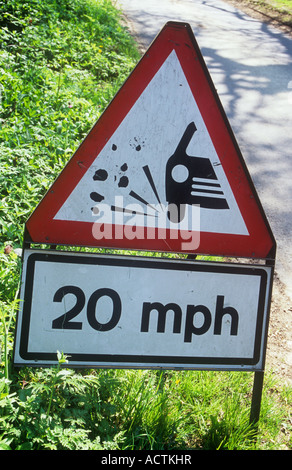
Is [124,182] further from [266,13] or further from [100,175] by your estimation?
Answer: [266,13]

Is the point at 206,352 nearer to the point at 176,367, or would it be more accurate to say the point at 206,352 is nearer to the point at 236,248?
the point at 176,367

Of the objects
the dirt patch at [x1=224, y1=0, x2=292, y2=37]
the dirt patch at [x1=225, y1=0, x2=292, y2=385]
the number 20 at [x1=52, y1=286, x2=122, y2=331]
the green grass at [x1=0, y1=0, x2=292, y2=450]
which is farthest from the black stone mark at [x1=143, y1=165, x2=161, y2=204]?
the dirt patch at [x1=224, y1=0, x2=292, y2=37]

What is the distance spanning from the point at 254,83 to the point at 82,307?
7.25 metres

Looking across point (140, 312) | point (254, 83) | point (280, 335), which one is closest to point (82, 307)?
point (140, 312)

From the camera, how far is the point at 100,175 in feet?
5.39

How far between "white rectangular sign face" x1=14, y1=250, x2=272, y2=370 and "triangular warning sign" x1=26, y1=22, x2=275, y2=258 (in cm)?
9

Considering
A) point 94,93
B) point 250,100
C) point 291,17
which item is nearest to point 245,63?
point 250,100

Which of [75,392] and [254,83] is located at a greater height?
[254,83]

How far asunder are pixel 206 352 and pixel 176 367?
0.38 feet

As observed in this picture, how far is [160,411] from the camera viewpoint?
72.1 inches

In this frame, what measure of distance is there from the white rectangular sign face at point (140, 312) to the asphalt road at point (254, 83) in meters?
1.64

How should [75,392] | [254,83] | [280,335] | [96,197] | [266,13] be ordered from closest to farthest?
[96,197], [75,392], [280,335], [254,83], [266,13]

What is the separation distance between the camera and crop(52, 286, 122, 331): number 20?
163 centimetres
